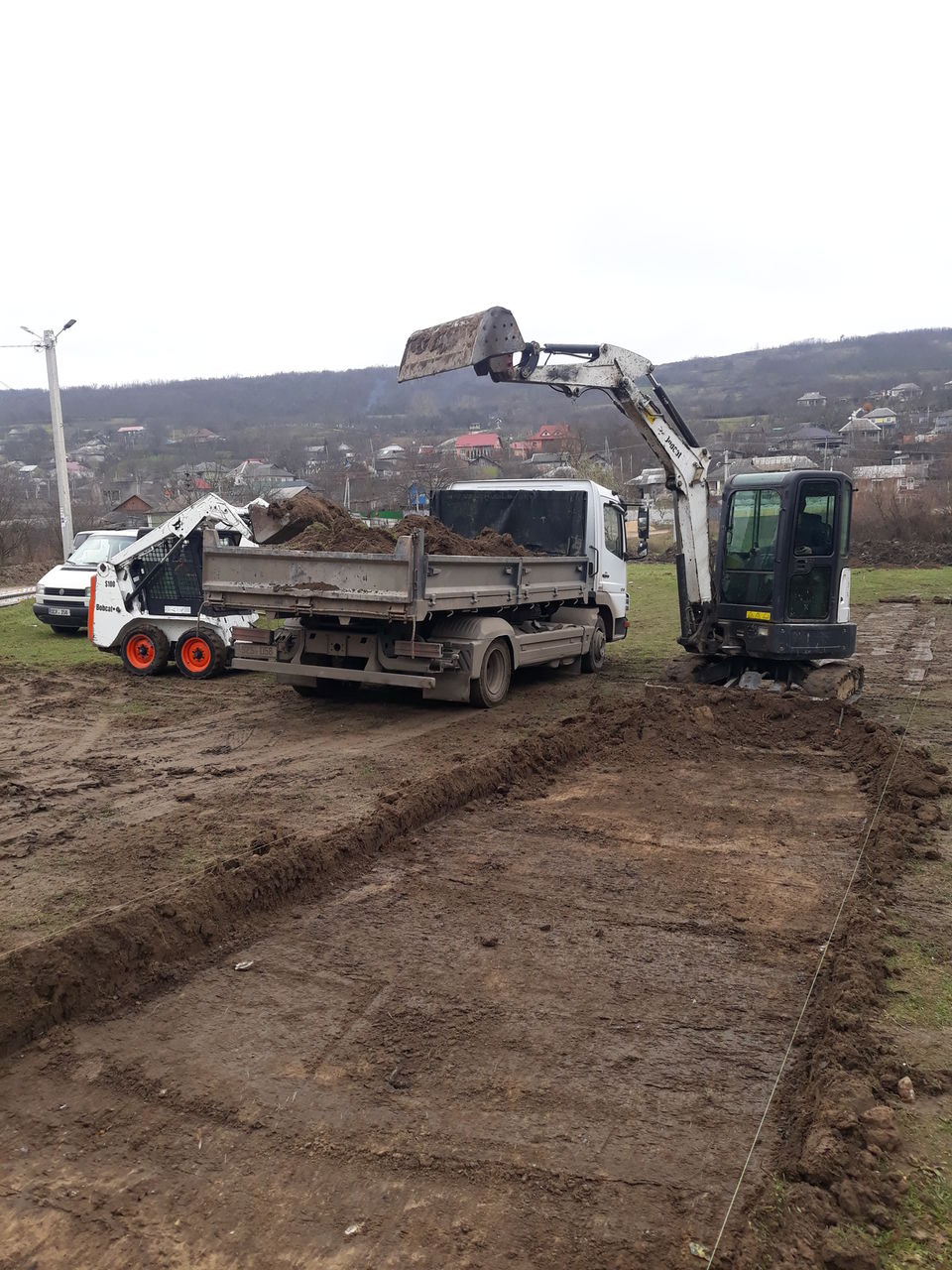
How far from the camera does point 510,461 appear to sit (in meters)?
67.2

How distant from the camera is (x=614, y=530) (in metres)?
14.9

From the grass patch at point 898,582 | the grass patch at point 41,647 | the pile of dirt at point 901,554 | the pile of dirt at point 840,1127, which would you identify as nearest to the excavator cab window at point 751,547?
the pile of dirt at point 840,1127

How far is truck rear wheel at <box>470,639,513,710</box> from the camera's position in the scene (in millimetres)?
11422

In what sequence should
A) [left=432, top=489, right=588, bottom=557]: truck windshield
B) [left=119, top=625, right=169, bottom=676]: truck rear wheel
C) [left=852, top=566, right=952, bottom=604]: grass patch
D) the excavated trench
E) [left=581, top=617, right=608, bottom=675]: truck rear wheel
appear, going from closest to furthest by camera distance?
the excavated trench
[left=119, top=625, right=169, bottom=676]: truck rear wheel
[left=432, top=489, right=588, bottom=557]: truck windshield
[left=581, top=617, right=608, bottom=675]: truck rear wheel
[left=852, top=566, right=952, bottom=604]: grass patch

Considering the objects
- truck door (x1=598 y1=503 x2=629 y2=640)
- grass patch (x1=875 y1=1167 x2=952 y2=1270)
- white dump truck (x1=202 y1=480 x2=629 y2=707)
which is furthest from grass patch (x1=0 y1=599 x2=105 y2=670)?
grass patch (x1=875 y1=1167 x2=952 y2=1270)

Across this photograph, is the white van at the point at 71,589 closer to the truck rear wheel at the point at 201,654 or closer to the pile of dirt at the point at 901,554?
the truck rear wheel at the point at 201,654

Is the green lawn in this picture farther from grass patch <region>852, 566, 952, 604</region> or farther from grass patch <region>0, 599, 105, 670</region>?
grass patch <region>0, 599, 105, 670</region>

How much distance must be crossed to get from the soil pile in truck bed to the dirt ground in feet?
9.58

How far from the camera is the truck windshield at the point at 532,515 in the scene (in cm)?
1398

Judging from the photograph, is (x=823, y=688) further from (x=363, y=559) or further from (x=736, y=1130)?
(x=736, y=1130)

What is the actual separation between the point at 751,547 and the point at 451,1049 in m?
8.66

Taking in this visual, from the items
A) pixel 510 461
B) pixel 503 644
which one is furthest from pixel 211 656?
pixel 510 461

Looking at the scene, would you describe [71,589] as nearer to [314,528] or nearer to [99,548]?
[99,548]

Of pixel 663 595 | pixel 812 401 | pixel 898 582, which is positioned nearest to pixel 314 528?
pixel 663 595
